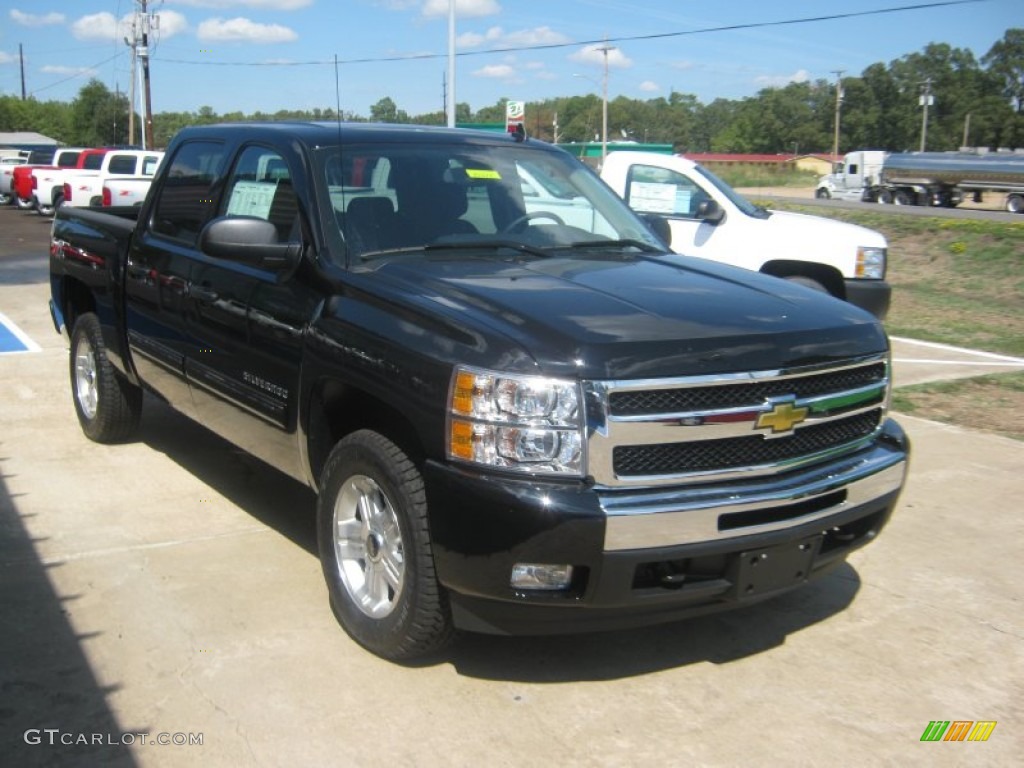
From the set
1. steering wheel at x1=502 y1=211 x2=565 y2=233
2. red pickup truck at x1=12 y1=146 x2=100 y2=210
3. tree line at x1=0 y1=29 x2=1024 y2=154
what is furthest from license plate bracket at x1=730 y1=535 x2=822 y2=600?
tree line at x1=0 y1=29 x2=1024 y2=154

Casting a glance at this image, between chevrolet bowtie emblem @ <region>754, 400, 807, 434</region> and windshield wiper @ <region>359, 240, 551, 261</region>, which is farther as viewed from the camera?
windshield wiper @ <region>359, 240, 551, 261</region>

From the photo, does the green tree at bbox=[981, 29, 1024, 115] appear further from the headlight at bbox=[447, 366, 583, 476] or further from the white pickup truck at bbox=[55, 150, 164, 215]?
the headlight at bbox=[447, 366, 583, 476]

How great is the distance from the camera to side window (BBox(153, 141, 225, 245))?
5.14 m

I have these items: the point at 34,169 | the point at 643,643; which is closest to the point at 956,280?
the point at 643,643

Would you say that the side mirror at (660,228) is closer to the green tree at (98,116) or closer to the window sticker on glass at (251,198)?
the window sticker on glass at (251,198)

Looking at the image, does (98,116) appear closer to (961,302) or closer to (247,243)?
(961,302)

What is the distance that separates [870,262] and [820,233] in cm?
50

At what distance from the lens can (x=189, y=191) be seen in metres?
5.35

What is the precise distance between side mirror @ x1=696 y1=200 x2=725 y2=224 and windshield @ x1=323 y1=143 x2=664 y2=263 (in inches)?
173

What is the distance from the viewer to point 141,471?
6.03m

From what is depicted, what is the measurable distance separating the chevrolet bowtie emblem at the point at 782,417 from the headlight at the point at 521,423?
0.67 metres

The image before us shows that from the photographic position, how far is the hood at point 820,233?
9070mm

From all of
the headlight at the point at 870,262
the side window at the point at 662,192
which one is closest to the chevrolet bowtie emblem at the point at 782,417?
the headlight at the point at 870,262

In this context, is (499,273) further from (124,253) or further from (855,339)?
(124,253)
